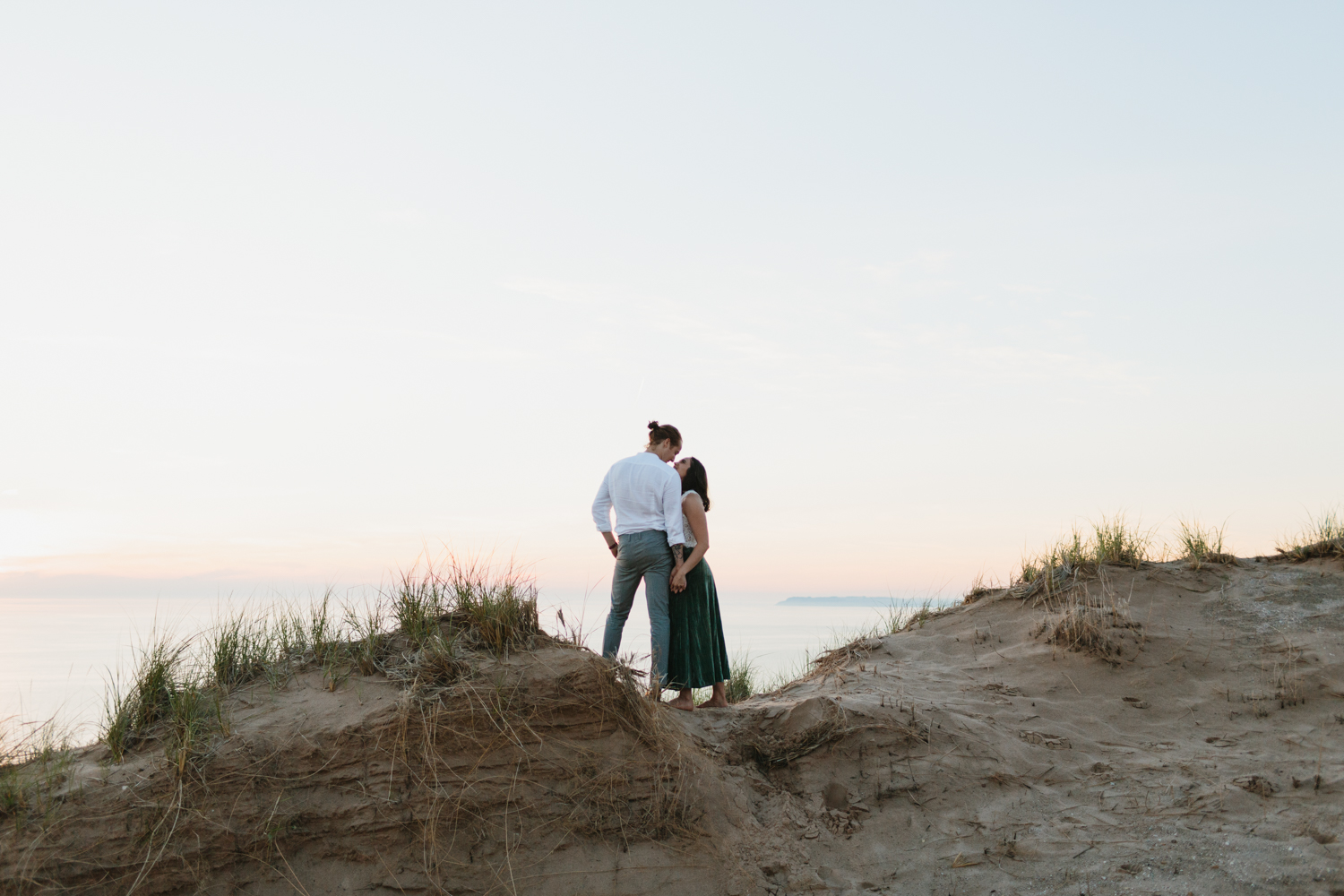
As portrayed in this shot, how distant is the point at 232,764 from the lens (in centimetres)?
446

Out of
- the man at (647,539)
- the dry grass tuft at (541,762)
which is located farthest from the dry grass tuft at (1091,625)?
the dry grass tuft at (541,762)

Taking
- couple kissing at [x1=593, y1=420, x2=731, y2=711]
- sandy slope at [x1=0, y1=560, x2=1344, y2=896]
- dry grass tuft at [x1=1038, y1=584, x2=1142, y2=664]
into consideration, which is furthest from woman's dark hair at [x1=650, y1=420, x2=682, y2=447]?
dry grass tuft at [x1=1038, y1=584, x2=1142, y2=664]

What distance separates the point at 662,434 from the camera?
6.00 m

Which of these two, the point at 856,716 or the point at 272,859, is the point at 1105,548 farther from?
the point at 272,859

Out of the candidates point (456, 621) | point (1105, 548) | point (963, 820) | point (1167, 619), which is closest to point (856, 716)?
point (963, 820)

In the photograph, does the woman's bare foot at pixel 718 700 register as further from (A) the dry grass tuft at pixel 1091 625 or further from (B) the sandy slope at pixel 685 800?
(A) the dry grass tuft at pixel 1091 625

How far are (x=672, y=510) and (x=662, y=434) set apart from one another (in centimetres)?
57

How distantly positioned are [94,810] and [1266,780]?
630 cm

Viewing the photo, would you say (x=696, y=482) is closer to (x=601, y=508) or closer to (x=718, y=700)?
(x=601, y=508)

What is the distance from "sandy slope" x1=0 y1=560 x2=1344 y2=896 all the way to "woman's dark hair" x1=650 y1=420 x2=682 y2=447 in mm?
1619

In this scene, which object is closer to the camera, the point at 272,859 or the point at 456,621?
the point at 272,859

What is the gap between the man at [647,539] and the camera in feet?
18.9

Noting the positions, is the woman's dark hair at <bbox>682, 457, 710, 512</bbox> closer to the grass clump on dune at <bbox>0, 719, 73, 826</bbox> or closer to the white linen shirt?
the white linen shirt

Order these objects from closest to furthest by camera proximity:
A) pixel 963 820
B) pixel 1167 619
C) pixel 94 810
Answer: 1. pixel 94 810
2. pixel 963 820
3. pixel 1167 619
